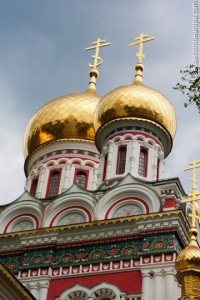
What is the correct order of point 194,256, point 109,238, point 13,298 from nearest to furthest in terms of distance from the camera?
point 13,298 < point 194,256 < point 109,238

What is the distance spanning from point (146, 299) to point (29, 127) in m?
7.11

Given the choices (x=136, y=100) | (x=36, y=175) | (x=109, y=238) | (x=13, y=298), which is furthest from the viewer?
(x=36, y=175)

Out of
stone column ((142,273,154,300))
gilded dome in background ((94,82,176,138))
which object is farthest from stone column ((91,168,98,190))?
stone column ((142,273,154,300))

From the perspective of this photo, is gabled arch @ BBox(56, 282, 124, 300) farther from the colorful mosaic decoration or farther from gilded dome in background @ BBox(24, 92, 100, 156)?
gilded dome in background @ BBox(24, 92, 100, 156)

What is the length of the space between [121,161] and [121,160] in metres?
0.03

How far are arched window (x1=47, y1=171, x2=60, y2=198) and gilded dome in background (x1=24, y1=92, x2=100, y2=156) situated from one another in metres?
0.82

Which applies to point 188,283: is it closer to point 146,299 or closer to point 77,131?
point 146,299

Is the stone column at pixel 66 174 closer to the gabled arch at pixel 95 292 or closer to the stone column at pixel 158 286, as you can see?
the gabled arch at pixel 95 292

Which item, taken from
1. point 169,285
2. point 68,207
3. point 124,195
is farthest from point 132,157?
point 169,285

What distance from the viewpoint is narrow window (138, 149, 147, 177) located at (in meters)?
→ 15.2

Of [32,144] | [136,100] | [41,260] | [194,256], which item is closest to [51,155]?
[32,144]

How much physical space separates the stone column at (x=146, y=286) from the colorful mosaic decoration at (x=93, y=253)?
16.5 inches

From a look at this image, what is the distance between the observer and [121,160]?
50.5ft

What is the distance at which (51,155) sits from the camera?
56.5 feet
